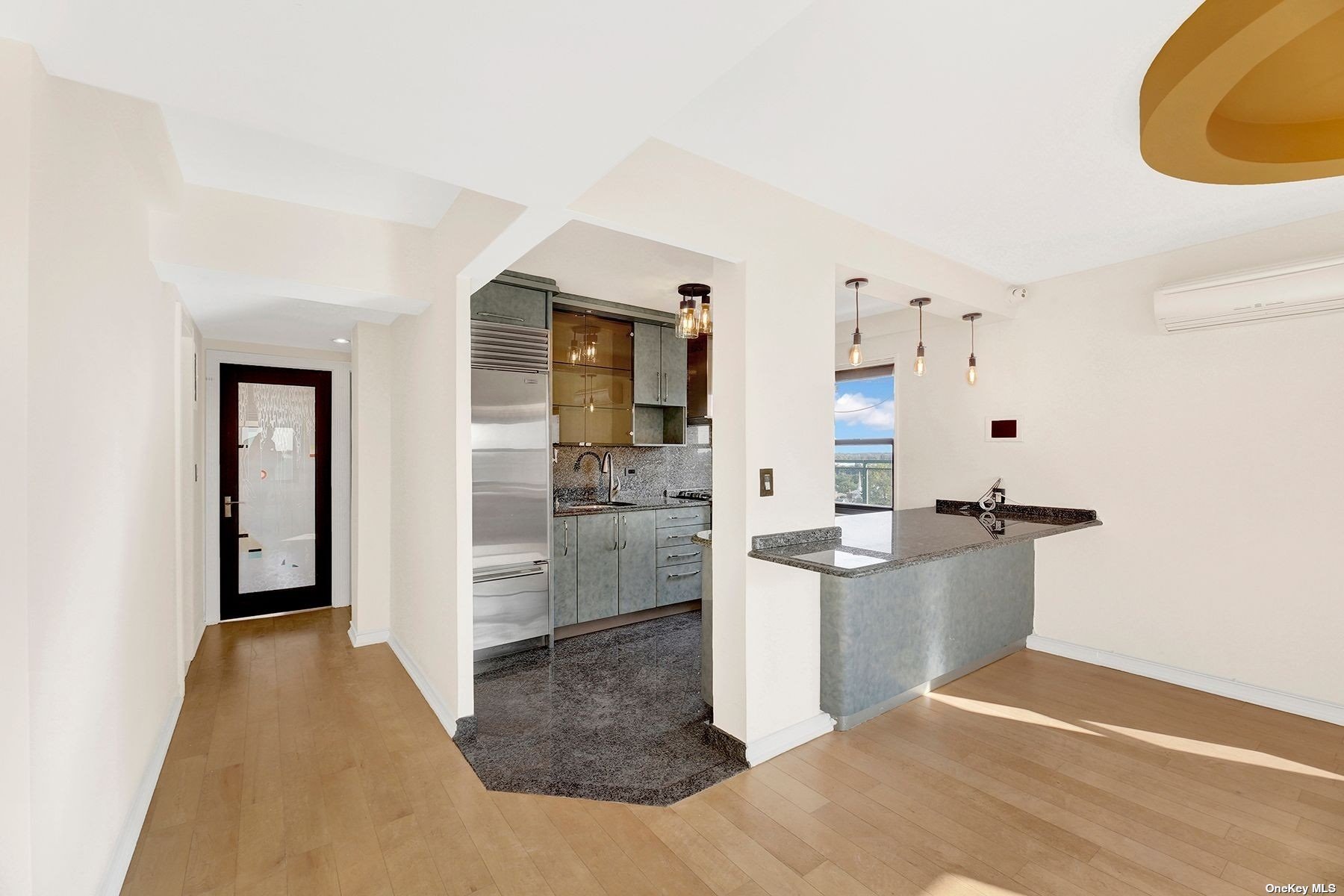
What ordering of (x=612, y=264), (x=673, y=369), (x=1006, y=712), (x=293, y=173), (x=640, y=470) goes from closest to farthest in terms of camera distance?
1. (x=293, y=173)
2. (x=1006, y=712)
3. (x=612, y=264)
4. (x=673, y=369)
5. (x=640, y=470)

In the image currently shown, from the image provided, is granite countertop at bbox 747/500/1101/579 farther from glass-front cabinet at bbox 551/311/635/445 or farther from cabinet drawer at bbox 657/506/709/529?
glass-front cabinet at bbox 551/311/635/445

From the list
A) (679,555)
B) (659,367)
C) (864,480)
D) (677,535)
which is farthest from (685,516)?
(864,480)

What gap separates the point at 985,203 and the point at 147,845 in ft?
13.7

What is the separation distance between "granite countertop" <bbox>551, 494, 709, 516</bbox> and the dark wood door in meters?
2.09

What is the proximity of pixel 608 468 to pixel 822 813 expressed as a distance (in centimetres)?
334

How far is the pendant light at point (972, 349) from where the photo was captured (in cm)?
402

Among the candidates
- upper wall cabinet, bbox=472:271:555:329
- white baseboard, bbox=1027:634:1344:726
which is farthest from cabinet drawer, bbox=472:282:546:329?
white baseboard, bbox=1027:634:1344:726

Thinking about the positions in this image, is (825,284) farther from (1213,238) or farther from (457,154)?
(1213,238)

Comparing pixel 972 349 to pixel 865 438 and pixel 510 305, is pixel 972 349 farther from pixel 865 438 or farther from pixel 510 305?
pixel 510 305

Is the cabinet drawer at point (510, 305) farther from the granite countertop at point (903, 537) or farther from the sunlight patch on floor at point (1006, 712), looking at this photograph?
the sunlight patch on floor at point (1006, 712)

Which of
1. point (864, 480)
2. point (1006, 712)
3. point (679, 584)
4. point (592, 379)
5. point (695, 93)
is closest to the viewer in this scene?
point (695, 93)

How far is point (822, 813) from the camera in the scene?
221 centimetres

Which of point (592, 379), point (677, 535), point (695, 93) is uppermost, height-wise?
point (695, 93)

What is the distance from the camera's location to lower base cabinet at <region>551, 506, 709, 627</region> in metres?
4.16
